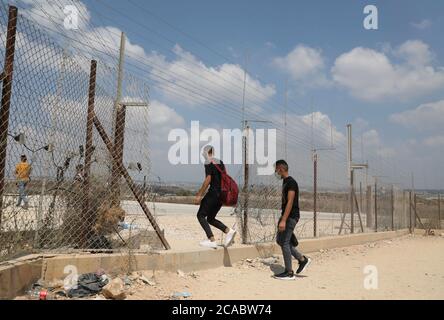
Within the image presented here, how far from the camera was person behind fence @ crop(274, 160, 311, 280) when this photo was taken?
628 cm

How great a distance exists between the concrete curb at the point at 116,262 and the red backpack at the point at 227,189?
2.70 feet

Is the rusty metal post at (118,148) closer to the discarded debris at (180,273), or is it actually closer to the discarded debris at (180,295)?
the discarded debris at (180,273)

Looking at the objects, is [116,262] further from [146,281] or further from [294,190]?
[294,190]

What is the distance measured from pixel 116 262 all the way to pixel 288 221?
8.62 feet

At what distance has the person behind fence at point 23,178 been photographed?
464cm

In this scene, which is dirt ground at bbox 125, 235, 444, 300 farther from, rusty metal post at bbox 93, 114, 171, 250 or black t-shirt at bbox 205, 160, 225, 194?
black t-shirt at bbox 205, 160, 225, 194

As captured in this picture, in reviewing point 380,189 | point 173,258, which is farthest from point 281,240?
point 380,189

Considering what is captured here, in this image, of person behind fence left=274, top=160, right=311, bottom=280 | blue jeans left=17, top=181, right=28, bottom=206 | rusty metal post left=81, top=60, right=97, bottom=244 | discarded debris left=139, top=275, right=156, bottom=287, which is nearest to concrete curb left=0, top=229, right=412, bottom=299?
discarded debris left=139, top=275, right=156, bottom=287

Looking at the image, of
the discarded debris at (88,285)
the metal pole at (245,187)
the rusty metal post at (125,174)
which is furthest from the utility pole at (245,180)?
the discarded debris at (88,285)

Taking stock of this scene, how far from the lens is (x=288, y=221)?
653 cm

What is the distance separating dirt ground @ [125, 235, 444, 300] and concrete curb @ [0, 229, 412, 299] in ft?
0.47

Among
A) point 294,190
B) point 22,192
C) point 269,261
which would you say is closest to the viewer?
point 22,192

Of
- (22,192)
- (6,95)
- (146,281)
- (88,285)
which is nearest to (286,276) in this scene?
(146,281)
